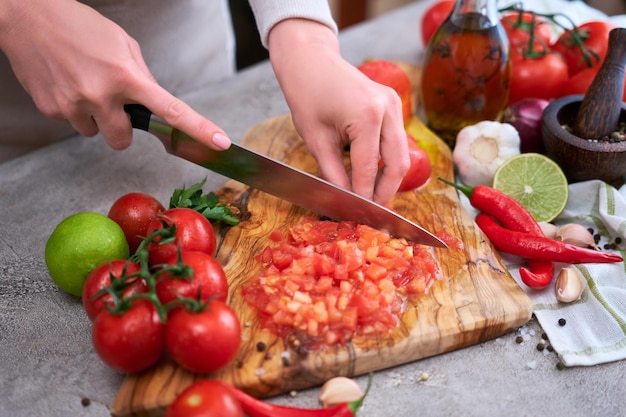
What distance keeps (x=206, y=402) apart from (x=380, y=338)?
45cm

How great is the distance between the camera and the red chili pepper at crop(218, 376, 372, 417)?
1277 mm

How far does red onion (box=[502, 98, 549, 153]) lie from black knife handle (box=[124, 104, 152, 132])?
1233mm

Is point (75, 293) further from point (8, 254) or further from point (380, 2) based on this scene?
point (380, 2)

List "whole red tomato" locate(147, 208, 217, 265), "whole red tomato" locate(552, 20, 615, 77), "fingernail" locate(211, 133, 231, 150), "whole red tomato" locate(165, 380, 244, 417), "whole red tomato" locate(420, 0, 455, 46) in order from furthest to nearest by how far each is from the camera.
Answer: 1. "whole red tomato" locate(420, 0, 455, 46)
2. "whole red tomato" locate(552, 20, 615, 77)
3. "fingernail" locate(211, 133, 231, 150)
4. "whole red tomato" locate(147, 208, 217, 265)
5. "whole red tomato" locate(165, 380, 244, 417)

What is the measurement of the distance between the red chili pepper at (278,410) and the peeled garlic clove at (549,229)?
2.68 feet

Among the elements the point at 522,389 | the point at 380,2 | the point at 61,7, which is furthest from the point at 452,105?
the point at 380,2

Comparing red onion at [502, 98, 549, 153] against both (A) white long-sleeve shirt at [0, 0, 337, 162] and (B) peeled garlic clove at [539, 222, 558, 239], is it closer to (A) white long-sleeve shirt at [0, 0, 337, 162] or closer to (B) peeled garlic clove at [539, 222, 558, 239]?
(B) peeled garlic clove at [539, 222, 558, 239]

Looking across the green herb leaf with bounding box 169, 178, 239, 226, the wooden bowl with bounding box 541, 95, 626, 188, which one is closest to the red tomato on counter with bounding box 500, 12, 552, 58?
the wooden bowl with bounding box 541, 95, 626, 188

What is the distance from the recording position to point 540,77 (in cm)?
225

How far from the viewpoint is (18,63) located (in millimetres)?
1638

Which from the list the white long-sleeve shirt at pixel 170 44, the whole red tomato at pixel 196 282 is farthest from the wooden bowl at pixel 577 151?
the whole red tomato at pixel 196 282

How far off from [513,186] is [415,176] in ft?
1.04

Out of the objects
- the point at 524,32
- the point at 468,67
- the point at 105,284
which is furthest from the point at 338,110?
the point at 524,32

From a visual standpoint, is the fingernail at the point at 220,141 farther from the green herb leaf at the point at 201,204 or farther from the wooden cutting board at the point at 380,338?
the wooden cutting board at the point at 380,338
